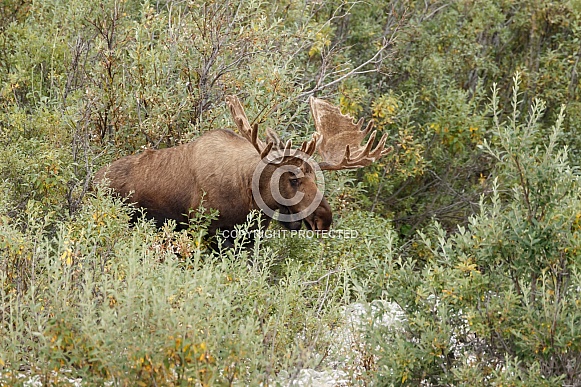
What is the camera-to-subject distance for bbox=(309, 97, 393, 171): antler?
987 cm

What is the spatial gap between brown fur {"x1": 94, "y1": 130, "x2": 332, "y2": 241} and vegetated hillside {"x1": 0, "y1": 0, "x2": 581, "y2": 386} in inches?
12.5

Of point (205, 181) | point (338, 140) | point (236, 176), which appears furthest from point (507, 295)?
point (338, 140)

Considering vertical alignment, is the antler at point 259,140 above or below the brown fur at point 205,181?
above

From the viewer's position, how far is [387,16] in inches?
602

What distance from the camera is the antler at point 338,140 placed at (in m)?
9.87

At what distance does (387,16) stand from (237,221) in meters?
6.72

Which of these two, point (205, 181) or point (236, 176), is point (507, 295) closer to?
point (236, 176)

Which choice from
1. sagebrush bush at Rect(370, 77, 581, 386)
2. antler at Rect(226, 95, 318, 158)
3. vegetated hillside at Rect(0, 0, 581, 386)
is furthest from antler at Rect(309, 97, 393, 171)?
sagebrush bush at Rect(370, 77, 581, 386)

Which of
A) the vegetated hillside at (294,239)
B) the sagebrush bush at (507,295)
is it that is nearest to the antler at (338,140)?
the vegetated hillside at (294,239)

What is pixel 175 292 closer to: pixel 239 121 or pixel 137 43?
pixel 239 121

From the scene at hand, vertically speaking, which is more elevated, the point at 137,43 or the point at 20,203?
the point at 137,43

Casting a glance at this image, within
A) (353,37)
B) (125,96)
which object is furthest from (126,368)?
(353,37)

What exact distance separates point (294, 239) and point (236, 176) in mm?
889

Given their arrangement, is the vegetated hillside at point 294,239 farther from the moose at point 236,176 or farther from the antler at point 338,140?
the antler at point 338,140
